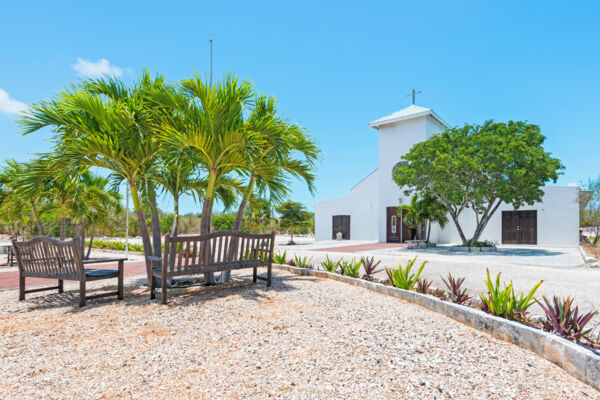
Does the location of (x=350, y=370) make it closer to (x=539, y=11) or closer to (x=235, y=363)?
(x=235, y=363)

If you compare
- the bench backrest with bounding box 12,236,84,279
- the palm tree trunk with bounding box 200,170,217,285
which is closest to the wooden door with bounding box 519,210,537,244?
the palm tree trunk with bounding box 200,170,217,285

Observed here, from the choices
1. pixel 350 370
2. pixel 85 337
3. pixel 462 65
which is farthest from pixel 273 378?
pixel 462 65

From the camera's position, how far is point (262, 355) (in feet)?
8.91

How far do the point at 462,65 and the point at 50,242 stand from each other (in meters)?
12.0

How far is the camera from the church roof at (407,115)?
1989cm

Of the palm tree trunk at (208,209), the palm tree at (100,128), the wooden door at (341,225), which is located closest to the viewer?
the palm tree at (100,128)

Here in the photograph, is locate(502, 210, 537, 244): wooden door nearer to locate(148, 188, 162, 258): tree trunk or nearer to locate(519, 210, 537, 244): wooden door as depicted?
locate(519, 210, 537, 244): wooden door

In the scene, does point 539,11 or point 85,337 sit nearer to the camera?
point 85,337

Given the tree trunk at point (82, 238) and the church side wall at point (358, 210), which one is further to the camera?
the church side wall at point (358, 210)

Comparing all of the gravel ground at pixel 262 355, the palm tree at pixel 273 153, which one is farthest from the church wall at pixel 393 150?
the gravel ground at pixel 262 355

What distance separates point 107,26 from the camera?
6918 millimetres

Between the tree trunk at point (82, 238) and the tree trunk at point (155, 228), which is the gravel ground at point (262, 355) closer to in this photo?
the tree trunk at point (82, 238)

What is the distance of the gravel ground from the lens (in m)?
→ 2.20

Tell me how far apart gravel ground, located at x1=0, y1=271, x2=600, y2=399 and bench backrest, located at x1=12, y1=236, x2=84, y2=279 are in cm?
48
